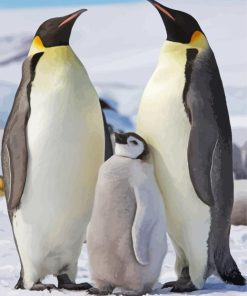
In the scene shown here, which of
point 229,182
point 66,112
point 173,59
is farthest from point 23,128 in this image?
point 229,182

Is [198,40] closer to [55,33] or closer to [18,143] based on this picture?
[55,33]

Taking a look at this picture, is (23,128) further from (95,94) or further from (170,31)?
(170,31)

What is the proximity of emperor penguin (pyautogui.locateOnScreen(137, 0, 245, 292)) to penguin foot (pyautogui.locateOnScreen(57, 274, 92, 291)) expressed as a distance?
0.26 metres

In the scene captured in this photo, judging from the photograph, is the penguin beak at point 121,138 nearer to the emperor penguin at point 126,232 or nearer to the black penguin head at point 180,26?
the emperor penguin at point 126,232

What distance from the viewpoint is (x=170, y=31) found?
96.1 inches

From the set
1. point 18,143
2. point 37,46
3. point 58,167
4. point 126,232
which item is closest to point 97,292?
point 126,232

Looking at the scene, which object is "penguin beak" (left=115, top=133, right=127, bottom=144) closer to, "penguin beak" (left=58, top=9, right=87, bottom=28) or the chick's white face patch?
the chick's white face patch

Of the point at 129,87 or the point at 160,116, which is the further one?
the point at 129,87

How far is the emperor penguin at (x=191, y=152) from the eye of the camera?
2.28 metres

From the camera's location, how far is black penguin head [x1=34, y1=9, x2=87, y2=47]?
8.07 ft

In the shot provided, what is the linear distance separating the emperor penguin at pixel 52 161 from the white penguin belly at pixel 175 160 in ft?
0.62

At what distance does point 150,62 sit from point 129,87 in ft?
1.15

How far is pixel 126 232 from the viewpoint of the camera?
2123 millimetres

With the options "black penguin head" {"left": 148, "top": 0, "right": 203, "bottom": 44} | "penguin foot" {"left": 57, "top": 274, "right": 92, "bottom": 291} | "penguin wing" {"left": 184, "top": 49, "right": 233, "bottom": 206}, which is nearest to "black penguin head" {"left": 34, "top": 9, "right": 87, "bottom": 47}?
"black penguin head" {"left": 148, "top": 0, "right": 203, "bottom": 44}
